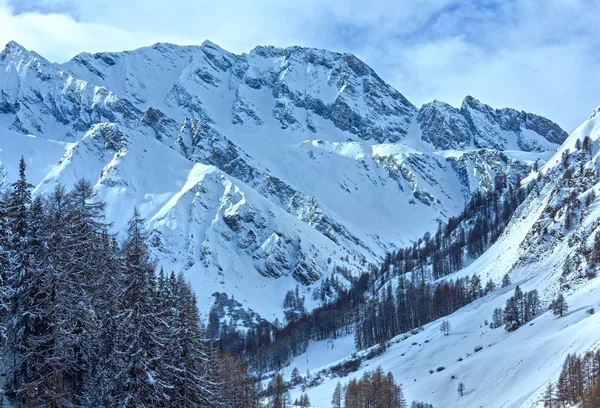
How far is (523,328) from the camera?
10606 cm

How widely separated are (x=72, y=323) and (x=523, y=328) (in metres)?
88.4

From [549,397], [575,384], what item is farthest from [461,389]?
[575,384]

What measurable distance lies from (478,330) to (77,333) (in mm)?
99374

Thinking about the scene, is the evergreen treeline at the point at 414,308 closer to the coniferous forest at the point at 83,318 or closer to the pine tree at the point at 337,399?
the pine tree at the point at 337,399

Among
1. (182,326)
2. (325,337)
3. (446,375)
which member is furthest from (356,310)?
(182,326)

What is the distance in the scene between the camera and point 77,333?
39.5m

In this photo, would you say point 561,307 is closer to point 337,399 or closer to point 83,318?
point 337,399

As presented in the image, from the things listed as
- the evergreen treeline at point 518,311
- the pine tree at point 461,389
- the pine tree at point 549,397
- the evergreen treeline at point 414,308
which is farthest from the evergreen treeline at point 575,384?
the evergreen treeline at point 414,308

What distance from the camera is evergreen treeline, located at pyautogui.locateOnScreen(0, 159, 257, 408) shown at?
35.7 m

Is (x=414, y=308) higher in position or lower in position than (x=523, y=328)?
higher

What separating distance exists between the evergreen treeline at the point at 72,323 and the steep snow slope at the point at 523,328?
54549 mm

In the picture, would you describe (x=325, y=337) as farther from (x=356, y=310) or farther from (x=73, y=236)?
(x=73, y=236)

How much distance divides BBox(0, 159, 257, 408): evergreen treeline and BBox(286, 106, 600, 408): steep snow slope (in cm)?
5455

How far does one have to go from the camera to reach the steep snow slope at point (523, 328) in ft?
287
